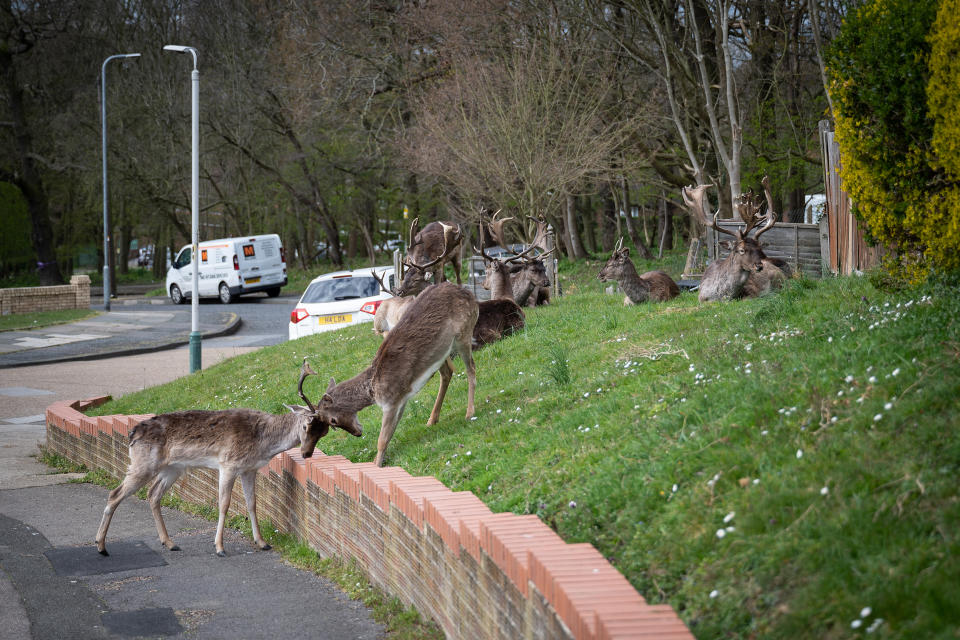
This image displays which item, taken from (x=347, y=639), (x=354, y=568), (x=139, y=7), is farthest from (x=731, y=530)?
(x=139, y=7)

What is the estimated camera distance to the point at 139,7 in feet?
153

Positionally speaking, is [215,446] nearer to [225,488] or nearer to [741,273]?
[225,488]

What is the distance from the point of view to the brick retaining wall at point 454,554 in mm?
4035

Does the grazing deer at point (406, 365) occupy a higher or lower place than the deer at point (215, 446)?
higher

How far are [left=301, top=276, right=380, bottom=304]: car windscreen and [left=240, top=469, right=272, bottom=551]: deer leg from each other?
1184 centimetres

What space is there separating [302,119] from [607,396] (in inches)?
1242

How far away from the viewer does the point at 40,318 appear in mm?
31781

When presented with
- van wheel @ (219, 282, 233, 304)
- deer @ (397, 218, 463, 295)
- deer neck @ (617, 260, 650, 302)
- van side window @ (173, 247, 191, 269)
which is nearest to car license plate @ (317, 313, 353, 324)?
deer @ (397, 218, 463, 295)

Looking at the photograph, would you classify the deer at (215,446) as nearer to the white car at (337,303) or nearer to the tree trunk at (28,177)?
the white car at (337,303)

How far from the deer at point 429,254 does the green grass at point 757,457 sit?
526cm

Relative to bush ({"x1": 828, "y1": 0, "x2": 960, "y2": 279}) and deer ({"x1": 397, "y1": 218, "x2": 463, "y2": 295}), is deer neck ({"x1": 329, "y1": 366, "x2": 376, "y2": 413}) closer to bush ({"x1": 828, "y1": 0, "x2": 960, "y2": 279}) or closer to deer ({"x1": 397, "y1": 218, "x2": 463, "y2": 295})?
bush ({"x1": 828, "y1": 0, "x2": 960, "y2": 279})

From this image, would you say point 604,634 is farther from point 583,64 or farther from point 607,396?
point 583,64

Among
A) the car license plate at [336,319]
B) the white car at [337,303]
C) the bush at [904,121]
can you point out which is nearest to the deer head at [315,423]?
the bush at [904,121]

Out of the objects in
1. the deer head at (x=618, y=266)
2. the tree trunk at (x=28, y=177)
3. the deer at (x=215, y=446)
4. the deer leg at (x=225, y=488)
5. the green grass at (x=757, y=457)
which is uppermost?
the tree trunk at (x=28, y=177)
